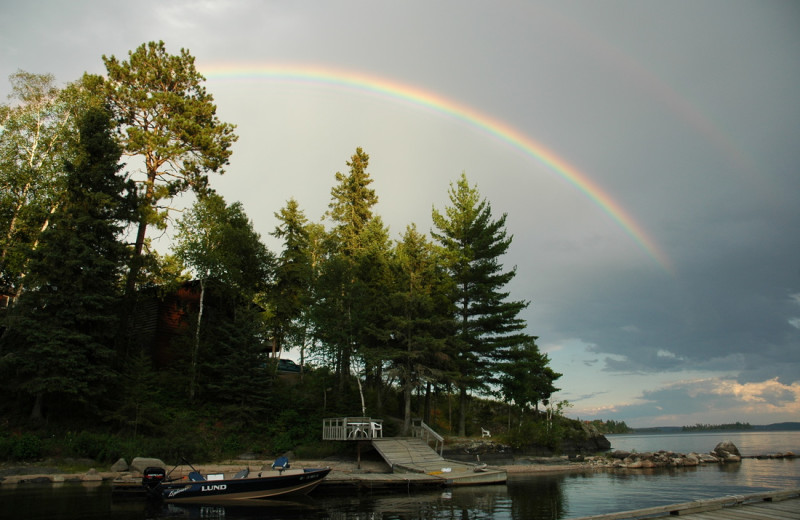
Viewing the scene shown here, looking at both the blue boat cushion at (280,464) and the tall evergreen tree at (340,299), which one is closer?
the blue boat cushion at (280,464)

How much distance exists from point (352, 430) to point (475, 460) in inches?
355

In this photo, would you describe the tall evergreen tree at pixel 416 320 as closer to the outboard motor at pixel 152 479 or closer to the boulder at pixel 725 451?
the outboard motor at pixel 152 479

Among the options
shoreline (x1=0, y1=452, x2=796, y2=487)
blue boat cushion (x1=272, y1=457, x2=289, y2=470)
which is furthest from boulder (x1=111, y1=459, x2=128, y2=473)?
blue boat cushion (x1=272, y1=457, x2=289, y2=470)

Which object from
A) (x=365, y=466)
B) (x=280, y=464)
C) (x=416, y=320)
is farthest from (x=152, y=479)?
(x=416, y=320)

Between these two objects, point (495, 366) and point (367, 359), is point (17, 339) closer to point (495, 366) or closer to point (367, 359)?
point (367, 359)

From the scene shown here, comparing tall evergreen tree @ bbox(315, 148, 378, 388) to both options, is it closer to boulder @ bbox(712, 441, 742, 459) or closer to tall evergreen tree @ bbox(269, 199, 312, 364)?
tall evergreen tree @ bbox(269, 199, 312, 364)

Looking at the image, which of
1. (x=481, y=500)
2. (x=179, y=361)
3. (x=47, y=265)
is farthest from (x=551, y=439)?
(x=47, y=265)

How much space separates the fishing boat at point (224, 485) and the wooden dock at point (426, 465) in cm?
608

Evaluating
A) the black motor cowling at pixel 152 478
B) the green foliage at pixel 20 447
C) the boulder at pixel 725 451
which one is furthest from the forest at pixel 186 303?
the boulder at pixel 725 451

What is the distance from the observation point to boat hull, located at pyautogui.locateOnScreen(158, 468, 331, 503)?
20781 millimetres

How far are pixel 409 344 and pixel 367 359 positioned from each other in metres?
2.88

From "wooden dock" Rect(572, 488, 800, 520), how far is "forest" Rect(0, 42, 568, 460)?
64.5ft

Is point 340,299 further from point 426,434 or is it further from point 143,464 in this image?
point 143,464

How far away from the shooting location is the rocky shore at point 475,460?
23.8m
